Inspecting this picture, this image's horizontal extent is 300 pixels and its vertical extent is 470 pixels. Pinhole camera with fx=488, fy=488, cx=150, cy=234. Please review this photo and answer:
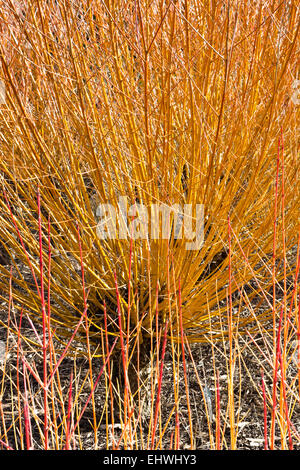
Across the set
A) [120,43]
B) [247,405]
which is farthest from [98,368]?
[120,43]

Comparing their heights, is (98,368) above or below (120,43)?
below

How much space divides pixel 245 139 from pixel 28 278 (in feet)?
7.89

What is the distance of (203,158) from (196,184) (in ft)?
0.64

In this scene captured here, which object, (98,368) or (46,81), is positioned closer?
(46,81)

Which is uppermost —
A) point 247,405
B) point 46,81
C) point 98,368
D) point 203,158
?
point 46,81

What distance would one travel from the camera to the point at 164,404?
2863 millimetres

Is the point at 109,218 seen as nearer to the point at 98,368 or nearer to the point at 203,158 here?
the point at 203,158

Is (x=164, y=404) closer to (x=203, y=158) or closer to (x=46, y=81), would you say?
(x=203, y=158)

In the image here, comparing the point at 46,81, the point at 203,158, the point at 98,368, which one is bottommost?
the point at 98,368

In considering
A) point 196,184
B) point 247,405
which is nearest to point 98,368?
point 247,405
